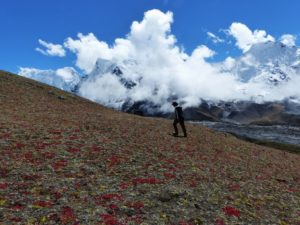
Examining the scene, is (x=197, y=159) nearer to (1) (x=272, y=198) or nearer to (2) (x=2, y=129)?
(1) (x=272, y=198)

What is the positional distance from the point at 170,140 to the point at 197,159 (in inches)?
313

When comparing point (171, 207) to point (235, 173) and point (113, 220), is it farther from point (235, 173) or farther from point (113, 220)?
point (235, 173)

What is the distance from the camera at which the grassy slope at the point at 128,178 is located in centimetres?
2114

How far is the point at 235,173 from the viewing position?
110 feet

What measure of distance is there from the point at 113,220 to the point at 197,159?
707 inches

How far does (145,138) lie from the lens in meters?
42.8

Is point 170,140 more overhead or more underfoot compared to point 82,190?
more overhead

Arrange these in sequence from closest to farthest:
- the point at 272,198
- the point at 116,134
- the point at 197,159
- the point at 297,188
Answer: the point at 272,198, the point at 297,188, the point at 197,159, the point at 116,134

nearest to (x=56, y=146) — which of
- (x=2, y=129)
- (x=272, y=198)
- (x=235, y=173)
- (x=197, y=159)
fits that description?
(x=2, y=129)

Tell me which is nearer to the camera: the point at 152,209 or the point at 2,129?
the point at 152,209

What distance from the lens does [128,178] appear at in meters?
27.2

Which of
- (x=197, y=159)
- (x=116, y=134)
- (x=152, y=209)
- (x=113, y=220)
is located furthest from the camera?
(x=116, y=134)

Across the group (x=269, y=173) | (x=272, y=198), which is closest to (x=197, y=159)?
(x=269, y=173)

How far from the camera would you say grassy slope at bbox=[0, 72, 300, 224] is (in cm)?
2114
